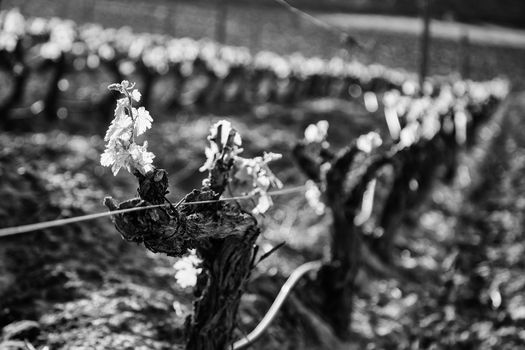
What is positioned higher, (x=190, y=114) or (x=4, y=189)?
(x=190, y=114)

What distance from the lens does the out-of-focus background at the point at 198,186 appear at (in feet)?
14.1

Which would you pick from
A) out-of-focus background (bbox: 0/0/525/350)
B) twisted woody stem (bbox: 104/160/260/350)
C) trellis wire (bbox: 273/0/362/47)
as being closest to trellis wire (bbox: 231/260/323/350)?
out-of-focus background (bbox: 0/0/525/350)

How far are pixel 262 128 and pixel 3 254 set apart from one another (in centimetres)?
621

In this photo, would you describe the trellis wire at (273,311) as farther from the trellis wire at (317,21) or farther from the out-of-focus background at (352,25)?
the out-of-focus background at (352,25)

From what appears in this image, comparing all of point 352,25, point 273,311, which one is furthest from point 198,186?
point 352,25

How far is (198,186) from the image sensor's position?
7.87m

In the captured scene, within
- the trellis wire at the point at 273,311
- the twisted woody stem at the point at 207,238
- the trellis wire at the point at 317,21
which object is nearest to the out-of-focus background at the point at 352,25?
the trellis wire at the point at 317,21

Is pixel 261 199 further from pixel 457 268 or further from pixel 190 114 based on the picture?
pixel 190 114

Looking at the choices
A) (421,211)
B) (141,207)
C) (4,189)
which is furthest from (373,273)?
(141,207)

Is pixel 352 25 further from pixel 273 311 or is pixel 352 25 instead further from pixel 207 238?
pixel 207 238

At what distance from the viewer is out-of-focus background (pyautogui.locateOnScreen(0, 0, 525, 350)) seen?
4.31 meters

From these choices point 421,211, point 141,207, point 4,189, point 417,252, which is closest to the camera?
point 141,207

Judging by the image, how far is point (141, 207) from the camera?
2.59 meters

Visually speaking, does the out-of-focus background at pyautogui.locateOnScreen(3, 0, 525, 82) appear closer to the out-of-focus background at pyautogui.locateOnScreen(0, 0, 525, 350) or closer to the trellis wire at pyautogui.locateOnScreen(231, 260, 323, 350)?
the out-of-focus background at pyautogui.locateOnScreen(0, 0, 525, 350)
